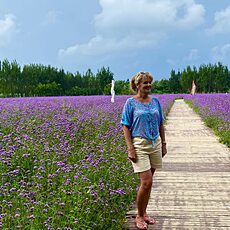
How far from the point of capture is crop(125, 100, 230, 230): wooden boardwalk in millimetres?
4145

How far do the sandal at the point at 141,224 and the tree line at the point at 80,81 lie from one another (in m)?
56.3

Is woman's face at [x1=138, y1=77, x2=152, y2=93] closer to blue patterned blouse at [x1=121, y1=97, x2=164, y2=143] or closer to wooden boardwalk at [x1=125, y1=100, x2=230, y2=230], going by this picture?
blue patterned blouse at [x1=121, y1=97, x2=164, y2=143]

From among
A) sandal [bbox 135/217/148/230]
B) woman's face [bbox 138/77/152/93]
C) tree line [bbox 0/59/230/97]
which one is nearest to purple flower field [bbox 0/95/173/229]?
sandal [bbox 135/217/148/230]

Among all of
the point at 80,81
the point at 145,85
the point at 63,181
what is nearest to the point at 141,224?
the point at 63,181

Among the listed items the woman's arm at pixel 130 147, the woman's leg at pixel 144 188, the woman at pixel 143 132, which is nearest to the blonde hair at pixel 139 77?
the woman at pixel 143 132

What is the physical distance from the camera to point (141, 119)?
3.72 meters

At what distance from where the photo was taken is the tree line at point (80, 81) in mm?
63812

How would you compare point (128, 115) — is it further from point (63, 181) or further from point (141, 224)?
point (141, 224)

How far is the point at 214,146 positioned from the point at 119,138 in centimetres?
364

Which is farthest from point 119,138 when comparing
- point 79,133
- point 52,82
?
point 52,82

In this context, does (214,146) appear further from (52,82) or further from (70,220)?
(52,82)

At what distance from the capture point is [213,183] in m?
5.76

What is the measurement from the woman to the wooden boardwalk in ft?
1.81

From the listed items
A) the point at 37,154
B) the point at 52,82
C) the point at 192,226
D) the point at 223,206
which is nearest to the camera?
the point at 192,226
